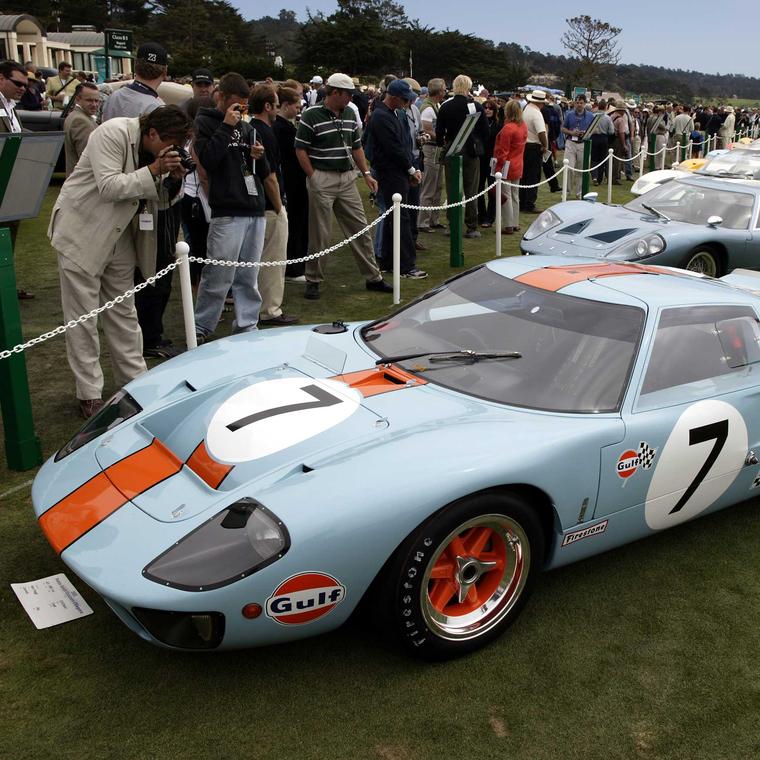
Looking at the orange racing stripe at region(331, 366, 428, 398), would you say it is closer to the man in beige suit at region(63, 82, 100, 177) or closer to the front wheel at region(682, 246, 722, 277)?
the man in beige suit at region(63, 82, 100, 177)

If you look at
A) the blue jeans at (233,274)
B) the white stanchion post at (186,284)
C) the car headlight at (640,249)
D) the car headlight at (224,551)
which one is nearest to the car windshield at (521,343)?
the car headlight at (224,551)

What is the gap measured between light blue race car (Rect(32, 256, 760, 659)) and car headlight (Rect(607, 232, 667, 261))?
352 cm

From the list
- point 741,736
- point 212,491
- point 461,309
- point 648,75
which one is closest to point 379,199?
point 461,309

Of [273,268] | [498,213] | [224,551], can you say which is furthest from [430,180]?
[224,551]

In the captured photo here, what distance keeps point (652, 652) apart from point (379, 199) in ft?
19.1

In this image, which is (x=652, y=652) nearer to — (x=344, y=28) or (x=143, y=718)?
(x=143, y=718)

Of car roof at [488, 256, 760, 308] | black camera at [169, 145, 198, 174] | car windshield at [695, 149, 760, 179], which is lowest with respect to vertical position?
car roof at [488, 256, 760, 308]

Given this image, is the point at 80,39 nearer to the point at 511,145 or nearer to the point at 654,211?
the point at 511,145

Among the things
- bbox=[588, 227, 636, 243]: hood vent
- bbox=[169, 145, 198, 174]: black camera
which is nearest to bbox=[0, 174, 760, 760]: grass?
bbox=[169, 145, 198, 174]: black camera

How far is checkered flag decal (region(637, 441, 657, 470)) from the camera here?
3.05 meters

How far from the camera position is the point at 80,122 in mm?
6703

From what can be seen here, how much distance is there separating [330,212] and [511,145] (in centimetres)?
403

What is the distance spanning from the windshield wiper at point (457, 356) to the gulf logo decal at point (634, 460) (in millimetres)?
574

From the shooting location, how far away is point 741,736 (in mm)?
2514
